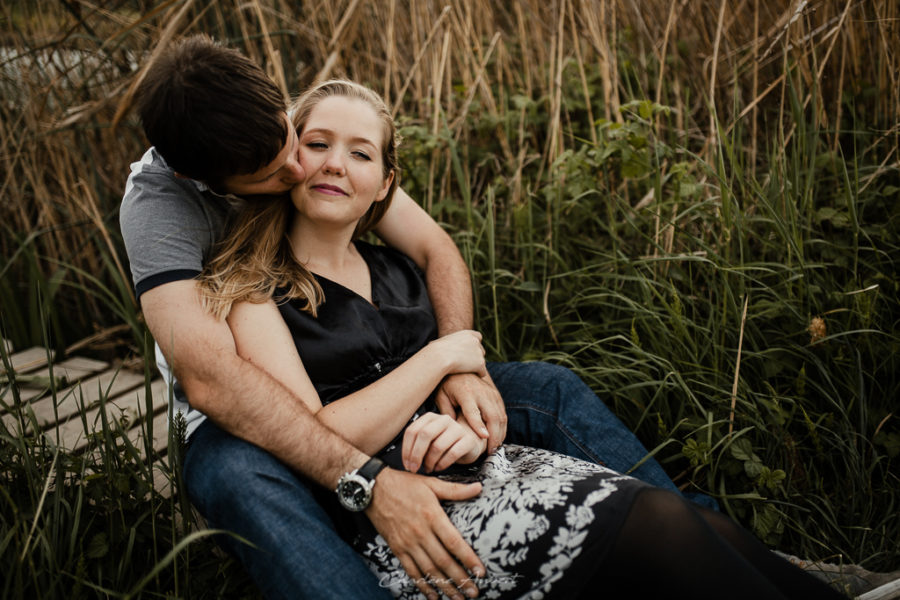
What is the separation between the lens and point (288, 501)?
49.6 inches

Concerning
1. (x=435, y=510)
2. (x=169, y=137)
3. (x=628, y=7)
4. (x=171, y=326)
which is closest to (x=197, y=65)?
(x=169, y=137)

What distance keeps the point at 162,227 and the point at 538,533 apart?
42.6 inches

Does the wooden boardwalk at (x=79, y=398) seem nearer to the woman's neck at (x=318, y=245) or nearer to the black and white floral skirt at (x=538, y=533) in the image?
the woman's neck at (x=318, y=245)

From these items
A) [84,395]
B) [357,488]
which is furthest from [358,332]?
[84,395]

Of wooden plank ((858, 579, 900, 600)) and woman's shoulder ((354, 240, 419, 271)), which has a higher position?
woman's shoulder ((354, 240, 419, 271))

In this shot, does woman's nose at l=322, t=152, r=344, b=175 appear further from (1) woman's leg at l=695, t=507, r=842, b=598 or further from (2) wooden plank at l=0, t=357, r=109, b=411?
(2) wooden plank at l=0, t=357, r=109, b=411

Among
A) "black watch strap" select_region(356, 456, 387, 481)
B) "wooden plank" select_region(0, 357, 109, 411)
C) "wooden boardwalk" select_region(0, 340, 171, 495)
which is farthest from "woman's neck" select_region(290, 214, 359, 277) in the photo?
"wooden plank" select_region(0, 357, 109, 411)

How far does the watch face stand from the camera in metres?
1.29

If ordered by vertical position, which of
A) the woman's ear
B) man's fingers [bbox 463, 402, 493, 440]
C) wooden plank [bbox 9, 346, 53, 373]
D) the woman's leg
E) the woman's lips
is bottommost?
wooden plank [bbox 9, 346, 53, 373]

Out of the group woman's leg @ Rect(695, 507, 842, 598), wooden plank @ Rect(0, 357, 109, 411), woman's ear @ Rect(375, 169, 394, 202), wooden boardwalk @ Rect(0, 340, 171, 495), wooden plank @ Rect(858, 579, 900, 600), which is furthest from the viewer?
wooden plank @ Rect(0, 357, 109, 411)

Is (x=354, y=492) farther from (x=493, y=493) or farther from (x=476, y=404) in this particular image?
(x=476, y=404)

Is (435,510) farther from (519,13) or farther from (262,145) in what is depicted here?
(519,13)

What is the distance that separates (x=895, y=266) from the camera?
2.02 m

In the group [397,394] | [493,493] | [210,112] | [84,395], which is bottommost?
[84,395]
